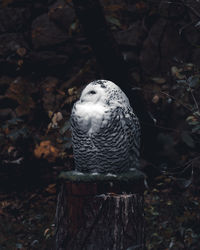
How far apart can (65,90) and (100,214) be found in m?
2.58

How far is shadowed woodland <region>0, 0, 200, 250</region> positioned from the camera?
161 inches

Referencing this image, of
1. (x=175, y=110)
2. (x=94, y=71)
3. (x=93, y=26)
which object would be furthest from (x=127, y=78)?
(x=175, y=110)

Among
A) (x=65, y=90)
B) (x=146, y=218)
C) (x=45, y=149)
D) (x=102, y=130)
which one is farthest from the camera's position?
(x=65, y=90)

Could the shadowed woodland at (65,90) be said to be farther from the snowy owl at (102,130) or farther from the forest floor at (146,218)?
the snowy owl at (102,130)

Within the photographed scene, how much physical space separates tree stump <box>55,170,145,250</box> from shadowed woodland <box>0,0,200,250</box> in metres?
1.43

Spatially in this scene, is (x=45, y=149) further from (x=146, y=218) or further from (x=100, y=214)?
(x=100, y=214)

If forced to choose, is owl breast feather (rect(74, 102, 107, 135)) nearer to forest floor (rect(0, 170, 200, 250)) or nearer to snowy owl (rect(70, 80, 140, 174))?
snowy owl (rect(70, 80, 140, 174))

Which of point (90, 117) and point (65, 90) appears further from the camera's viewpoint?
point (65, 90)

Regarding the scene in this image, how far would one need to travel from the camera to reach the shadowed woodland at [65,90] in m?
4.10

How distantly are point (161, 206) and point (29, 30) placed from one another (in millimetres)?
2868

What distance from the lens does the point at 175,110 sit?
15.6 feet

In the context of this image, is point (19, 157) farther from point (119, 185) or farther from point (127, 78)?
point (119, 185)

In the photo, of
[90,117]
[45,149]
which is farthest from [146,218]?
[90,117]

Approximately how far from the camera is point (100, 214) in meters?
2.35
